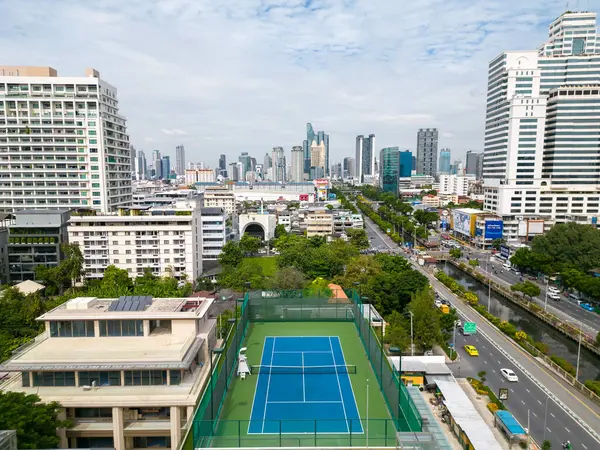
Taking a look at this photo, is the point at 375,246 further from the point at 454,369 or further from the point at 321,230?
the point at 454,369

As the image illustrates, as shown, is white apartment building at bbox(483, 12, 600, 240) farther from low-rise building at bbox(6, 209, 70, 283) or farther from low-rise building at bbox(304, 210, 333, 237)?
low-rise building at bbox(6, 209, 70, 283)

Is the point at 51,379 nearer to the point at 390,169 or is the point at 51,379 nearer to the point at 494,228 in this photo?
the point at 494,228

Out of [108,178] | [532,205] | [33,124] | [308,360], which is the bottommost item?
[308,360]

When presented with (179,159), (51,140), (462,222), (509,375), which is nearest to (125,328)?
(509,375)

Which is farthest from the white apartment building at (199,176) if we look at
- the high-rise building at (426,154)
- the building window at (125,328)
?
the building window at (125,328)

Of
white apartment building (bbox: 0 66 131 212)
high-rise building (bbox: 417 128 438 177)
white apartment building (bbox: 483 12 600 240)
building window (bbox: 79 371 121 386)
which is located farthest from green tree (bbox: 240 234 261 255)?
high-rise building (bbox: 417 128 438 177)

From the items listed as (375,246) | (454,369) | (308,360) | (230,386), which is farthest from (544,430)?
(375,246)

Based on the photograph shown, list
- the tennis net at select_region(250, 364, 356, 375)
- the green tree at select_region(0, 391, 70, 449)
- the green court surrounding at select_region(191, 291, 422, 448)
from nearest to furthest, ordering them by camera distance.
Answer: the green court surrounding at select_region(191, 291, 422, 448), the green tree at select_region(0, 391, 70, 449), the tennis net at select_region(250, 364, 356, 375)
